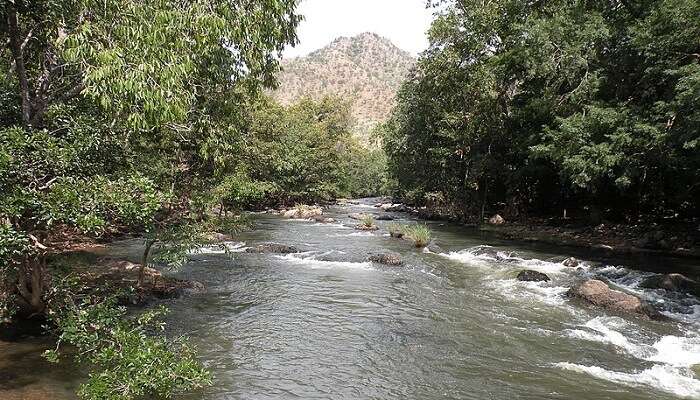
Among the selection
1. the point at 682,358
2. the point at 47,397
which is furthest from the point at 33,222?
the point at 682,358

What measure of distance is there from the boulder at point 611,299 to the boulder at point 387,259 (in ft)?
22.3

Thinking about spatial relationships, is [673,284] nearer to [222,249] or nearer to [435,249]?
[435,249]

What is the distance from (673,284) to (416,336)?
31.0 ft

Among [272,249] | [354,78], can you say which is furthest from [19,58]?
[354,78]

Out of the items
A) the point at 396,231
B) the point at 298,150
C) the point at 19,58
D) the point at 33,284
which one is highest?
the point at 298,150

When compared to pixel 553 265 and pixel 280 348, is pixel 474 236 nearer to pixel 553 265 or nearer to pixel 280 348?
pixel 553 265

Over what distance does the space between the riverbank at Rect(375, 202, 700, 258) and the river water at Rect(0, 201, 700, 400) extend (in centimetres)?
314

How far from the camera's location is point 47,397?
7.16 m

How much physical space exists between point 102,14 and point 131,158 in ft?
12.2

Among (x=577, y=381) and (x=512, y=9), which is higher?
(x=512, y=9)

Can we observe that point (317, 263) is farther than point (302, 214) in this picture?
No

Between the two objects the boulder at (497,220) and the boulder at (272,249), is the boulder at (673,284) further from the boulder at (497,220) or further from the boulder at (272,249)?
the boulder at (497,220)

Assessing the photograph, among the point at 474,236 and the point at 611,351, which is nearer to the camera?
the point at 611,351

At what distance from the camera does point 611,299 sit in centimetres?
1327
